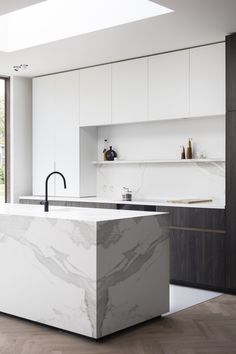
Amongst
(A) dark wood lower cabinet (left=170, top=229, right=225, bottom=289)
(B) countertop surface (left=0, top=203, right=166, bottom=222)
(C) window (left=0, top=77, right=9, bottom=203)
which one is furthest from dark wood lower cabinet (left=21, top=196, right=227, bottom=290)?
(C) window (left=0, top=77, right=9, bottom=203)

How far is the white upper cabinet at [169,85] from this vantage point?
5777 mm

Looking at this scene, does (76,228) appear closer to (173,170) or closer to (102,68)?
(173,170)

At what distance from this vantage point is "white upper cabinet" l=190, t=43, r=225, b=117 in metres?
5.48

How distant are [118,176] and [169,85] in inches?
58.8

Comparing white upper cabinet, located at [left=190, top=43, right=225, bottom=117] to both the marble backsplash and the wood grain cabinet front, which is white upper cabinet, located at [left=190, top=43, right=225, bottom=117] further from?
the wood grain cabinet front

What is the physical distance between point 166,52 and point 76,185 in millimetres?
2076

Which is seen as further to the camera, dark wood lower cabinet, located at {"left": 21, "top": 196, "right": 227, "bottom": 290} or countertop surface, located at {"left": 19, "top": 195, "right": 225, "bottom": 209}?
countertop surface, located at {"left": 19, "top": 195, "right": 225, "bottom": 209}

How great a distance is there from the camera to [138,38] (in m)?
5.37

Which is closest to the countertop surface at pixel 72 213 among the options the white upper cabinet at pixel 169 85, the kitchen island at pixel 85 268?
the kitchen island at pixel 85 268

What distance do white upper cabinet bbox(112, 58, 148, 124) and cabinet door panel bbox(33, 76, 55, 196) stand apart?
1112 mm

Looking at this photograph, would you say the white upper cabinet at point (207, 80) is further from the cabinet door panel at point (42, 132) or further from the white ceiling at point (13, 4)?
the cabinet door panel at point (42, 132)

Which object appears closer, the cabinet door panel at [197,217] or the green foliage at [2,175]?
the cabinet door panel at [197,217]

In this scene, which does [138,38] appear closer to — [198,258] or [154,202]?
[154,202]

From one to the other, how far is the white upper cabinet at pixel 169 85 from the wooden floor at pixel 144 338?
2364 mm
